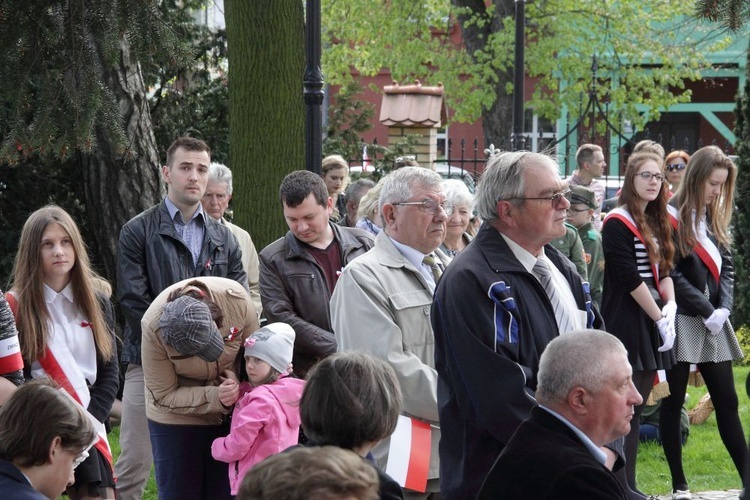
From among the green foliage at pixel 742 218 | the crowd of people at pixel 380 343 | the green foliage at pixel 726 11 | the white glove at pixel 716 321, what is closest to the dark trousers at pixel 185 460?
the crowd of people at pixel 380 343

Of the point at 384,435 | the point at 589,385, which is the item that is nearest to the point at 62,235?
the point at 384,435

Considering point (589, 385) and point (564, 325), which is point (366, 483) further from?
point (564, 325)

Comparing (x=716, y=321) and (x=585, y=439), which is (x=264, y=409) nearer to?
(x=585, y=439)

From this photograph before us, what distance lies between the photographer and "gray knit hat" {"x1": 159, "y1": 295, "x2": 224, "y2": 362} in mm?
4633

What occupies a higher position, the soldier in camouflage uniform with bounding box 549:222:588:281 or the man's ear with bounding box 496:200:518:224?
the man's ear with bounding box 496:200:518:224

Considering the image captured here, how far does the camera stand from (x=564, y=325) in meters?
4.05

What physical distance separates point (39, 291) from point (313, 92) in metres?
2.75

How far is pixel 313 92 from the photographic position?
289 inches

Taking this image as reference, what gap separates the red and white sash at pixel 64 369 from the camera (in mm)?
5203

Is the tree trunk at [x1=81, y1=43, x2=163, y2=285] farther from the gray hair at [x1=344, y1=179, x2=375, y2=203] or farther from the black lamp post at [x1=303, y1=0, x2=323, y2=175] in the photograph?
the black lamp post at [x1=303, y1=0, x2=323, y2=175]

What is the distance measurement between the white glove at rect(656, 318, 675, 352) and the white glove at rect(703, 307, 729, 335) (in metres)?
0.38

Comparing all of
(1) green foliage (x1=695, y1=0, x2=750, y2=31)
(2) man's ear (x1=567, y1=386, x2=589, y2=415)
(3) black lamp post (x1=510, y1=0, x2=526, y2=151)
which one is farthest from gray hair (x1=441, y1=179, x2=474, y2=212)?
(3) black lamp post (x1=510, y1=0, x2=526, y2=151)

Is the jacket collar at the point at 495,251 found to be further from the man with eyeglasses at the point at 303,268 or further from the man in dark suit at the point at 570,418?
the man with eyeglasses at the point at 303,268

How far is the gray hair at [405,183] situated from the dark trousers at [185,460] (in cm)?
141
